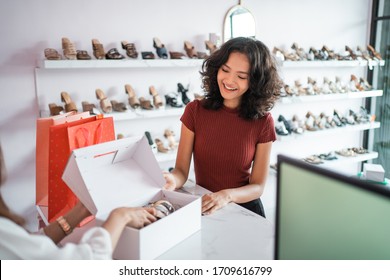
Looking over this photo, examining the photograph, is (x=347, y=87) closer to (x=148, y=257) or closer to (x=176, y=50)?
(x=176, y=50)

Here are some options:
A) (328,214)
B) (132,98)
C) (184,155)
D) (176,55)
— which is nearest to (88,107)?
(132,98)

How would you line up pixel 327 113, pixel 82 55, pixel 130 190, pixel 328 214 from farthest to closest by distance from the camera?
pixel 327 113 < pixel 82 55 < pixel 130 190 < pixel 328 214

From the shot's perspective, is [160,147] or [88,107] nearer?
[88,107]

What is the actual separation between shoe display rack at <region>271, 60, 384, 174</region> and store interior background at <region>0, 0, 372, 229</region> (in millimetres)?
664

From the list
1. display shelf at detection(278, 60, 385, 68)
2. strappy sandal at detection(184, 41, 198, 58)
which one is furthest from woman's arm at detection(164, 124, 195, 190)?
display shelf at detection(278, 60, 385, 68)

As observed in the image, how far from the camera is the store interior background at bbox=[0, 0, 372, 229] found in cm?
261

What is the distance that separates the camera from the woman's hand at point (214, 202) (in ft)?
4.59

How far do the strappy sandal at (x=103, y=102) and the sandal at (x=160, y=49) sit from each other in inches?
23.0

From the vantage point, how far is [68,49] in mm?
2615

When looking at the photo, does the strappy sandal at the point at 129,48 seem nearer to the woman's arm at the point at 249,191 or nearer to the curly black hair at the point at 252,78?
the curly black hair at the point at 252,78

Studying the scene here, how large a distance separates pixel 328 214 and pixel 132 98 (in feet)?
8.01

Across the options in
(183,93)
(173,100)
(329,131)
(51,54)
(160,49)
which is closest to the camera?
(51,54)

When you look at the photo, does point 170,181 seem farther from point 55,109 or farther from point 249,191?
point 55,109
